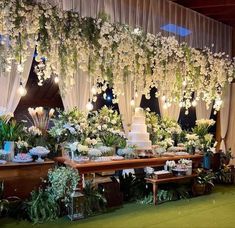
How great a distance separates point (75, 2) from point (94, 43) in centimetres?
121

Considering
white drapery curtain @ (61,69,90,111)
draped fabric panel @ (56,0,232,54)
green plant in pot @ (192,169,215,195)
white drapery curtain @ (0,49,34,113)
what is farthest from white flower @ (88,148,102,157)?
draped fabric panel @ (56,0,232,54)

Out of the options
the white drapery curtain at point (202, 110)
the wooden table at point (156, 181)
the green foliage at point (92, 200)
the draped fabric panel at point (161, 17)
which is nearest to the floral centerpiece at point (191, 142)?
the wooden table at point (156, 181)

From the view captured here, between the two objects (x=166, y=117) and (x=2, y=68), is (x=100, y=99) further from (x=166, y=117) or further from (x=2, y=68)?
(x=2, y=68)

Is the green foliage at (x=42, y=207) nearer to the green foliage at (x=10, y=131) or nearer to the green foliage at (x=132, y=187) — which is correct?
the green foliage at (x=10, y=131)

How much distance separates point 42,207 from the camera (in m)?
4.36

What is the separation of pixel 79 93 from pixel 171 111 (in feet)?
8.31

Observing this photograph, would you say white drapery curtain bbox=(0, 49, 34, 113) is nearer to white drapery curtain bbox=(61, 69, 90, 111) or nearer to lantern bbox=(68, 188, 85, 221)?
white drapery curtain bbox=(61, 69, 90, 111)

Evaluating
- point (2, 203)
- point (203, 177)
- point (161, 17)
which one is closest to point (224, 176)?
point (203, 177)

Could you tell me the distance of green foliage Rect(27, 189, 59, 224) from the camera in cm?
430

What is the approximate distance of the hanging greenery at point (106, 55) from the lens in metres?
4.83

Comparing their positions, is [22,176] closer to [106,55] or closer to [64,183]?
[64,183]

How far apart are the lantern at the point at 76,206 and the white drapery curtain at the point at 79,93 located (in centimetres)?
201

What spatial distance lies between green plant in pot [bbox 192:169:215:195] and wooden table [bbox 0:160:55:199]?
110 inches

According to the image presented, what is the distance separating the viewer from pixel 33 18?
4.76 metres
